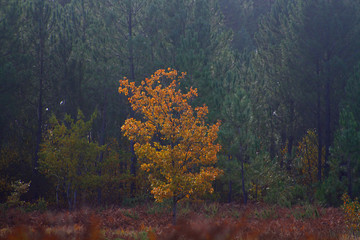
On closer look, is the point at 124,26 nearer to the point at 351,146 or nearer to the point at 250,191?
the point at 250,191

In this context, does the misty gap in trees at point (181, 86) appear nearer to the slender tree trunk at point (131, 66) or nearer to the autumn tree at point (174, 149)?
the slender tree trunk at point (131, 66)

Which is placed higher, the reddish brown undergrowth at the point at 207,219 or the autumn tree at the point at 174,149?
the autumn tree at the point at 174,149

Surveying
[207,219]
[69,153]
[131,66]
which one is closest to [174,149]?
[207,219]

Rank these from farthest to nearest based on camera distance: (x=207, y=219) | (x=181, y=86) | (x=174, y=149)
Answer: (x=181, y=86) < (x=174, y=149) < (x=207, y=219)

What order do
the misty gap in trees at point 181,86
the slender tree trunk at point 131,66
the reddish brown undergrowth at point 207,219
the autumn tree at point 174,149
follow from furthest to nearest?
the slender tree trunk at point 131,66, the misty gap in trees at point 181,86, the autumn tree at point 174,149, the reddish brown undergrowth at point 207,219

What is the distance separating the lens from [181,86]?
64.1ft

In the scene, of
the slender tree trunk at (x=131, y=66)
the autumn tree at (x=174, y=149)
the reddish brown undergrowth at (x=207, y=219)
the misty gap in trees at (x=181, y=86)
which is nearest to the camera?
the reddish brown undergrowth at (x=207, y=219)

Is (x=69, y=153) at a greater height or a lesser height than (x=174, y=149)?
greater

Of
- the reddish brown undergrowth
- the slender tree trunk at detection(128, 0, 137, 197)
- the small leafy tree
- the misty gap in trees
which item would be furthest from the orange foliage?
the slender tree trunk at detection(128, 0, 137, 197)

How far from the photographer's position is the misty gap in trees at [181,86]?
18875mm

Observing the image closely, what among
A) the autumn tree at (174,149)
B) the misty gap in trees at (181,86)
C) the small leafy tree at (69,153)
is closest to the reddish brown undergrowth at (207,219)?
the autumn tree at (174,149)

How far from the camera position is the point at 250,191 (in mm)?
21000

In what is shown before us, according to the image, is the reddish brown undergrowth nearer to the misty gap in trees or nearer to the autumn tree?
the autumn tree

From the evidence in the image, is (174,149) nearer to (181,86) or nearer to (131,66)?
(181,86)
